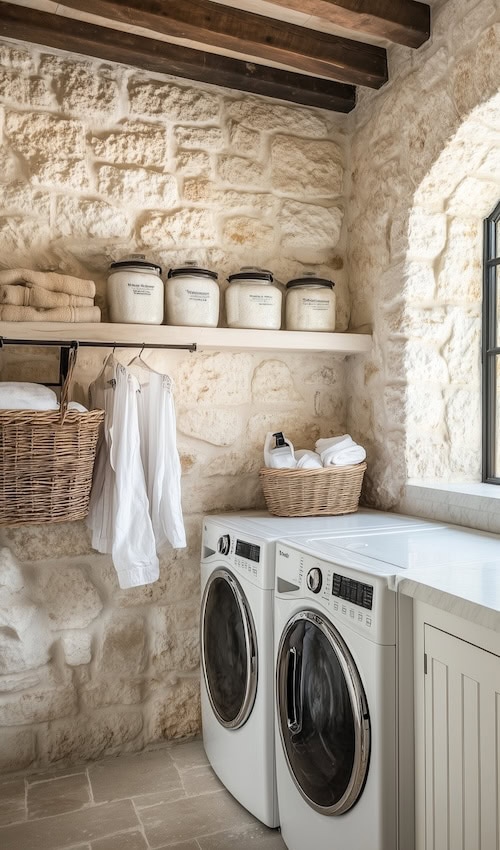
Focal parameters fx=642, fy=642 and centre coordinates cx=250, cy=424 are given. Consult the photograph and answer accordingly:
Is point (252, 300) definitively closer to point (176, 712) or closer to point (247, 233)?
point (247, 233)

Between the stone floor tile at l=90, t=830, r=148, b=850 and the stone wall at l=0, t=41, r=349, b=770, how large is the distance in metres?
0.51

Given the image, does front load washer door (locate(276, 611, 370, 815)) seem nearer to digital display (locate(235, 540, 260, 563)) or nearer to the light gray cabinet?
the light gray cabinet

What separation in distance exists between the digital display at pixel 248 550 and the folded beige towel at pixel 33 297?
996 millimetres

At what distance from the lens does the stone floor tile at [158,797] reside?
6.96 ft

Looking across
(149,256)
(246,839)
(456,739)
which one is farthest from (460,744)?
(149,256)

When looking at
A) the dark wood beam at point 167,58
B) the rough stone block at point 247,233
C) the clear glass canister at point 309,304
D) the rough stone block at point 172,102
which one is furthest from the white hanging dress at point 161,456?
the dark wood beam at point 167,58

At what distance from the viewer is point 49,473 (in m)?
1.94

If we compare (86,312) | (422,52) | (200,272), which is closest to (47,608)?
A: (86,312)

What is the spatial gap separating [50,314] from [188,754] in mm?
1714

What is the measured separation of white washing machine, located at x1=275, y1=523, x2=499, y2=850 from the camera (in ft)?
4.76

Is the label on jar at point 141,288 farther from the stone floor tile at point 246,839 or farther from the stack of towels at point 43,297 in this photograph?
the stone floor tile at point 246,839

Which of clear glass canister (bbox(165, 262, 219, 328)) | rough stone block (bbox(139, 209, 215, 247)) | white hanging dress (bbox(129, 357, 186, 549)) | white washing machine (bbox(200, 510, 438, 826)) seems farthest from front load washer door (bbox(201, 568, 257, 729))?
rough stone block (bbox(139, 209, 215, 247))

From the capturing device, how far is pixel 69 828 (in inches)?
78.1

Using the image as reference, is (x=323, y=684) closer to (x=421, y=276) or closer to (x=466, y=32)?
(x=421, y=276)
